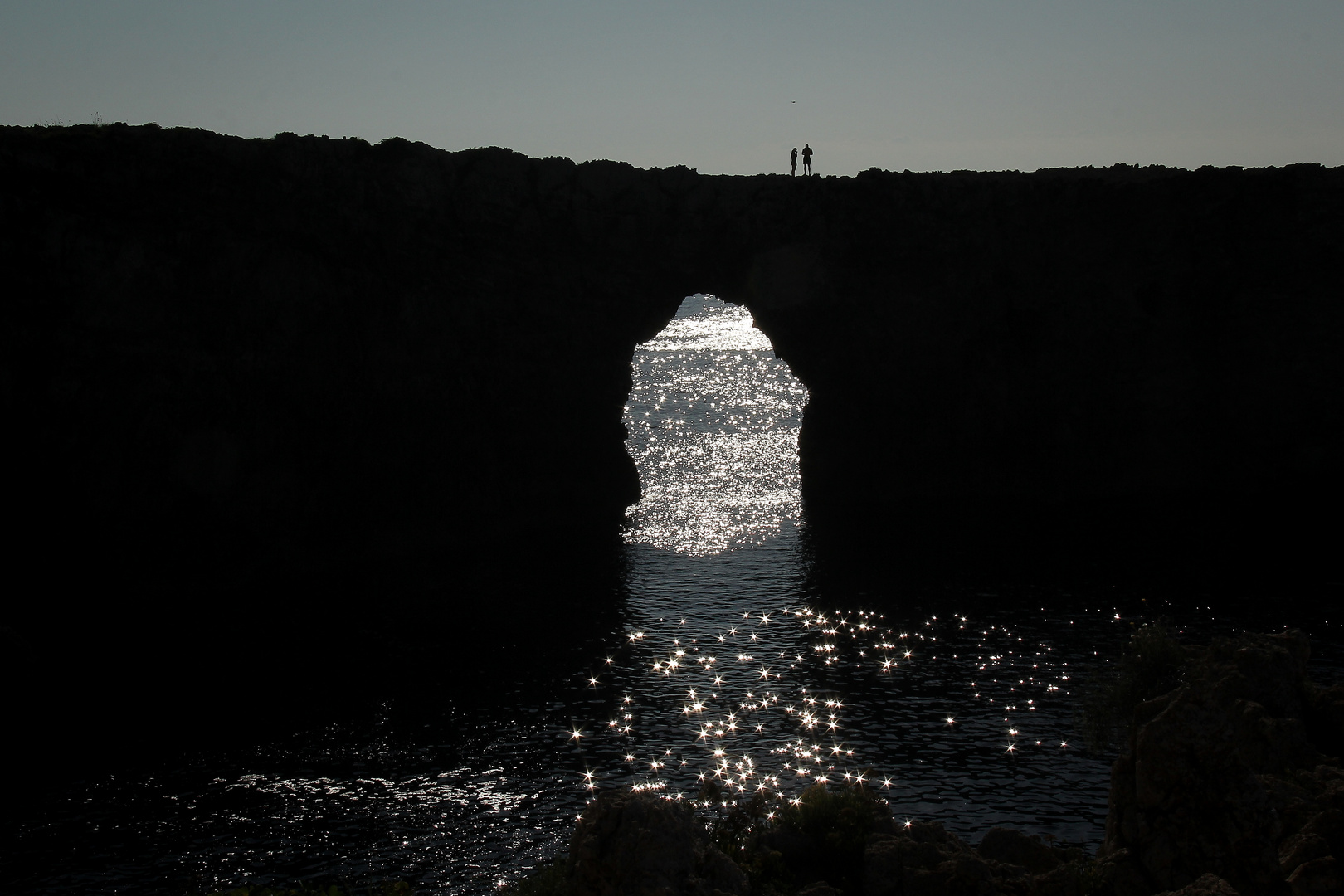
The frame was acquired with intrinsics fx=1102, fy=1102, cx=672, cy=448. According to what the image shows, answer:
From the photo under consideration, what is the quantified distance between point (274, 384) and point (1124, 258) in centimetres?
6219

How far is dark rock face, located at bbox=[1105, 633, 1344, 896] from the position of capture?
23.1 m

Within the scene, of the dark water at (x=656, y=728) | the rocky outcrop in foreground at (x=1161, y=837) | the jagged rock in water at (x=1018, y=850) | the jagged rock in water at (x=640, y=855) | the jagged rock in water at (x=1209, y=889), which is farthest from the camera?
the dark water at (x=656, y=728)

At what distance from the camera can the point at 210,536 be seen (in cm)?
6619

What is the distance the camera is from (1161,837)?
24828 mm

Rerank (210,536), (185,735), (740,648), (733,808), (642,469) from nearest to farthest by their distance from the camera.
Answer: (733,808) < (185,735) < (740,648) < (210,536) < (642,469)

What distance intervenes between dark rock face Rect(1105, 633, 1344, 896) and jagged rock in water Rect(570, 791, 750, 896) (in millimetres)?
9415

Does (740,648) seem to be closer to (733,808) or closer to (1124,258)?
(733,808)

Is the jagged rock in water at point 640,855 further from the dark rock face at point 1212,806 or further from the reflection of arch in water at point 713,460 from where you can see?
the reflection of arch in water at point 713,460

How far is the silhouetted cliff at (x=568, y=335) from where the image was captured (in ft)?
210

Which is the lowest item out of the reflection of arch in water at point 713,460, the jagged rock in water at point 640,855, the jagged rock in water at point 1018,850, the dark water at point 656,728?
the dark water at point 656,728

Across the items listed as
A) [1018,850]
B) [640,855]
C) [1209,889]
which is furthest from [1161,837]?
[640,855]

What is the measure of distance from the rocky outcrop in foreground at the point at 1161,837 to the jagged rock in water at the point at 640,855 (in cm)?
3

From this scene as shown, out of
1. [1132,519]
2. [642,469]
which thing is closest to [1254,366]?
[1132,519]

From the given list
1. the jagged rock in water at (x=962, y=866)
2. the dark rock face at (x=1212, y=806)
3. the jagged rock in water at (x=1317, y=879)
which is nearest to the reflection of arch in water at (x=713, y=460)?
the jagged rock in water at (x=962, y=866)
